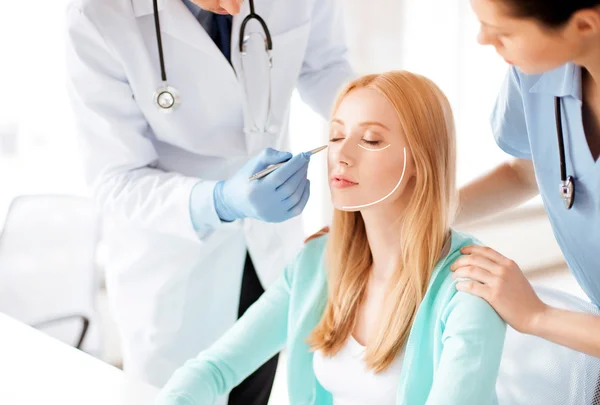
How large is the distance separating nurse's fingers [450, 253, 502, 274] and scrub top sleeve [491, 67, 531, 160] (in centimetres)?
31

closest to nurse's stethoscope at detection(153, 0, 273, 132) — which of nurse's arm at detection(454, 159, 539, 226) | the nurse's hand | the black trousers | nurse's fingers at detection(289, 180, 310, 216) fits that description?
nurse's fingers at detection(289, 180, 310, 216)

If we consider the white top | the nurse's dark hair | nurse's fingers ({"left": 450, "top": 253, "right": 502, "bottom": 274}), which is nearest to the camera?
the nurse's dark hair

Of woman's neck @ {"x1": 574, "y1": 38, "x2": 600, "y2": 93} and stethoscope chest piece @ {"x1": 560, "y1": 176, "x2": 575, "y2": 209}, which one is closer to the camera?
woman's neck @ {"x1": 574, "y1": 38, "x2": 600, "y2": 93}

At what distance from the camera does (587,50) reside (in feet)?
3.50

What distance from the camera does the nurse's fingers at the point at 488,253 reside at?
1186mm

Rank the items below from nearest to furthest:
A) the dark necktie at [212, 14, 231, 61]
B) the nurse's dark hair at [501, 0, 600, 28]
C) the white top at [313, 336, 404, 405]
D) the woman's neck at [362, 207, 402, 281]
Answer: the nurse's dark hair at [501, 0, 600, 28] → the white top at [313, 336, 404, 405] → the woman's neck at [362, 207, 402, 281] → the dark necktie at [212, 14, 231, 61]

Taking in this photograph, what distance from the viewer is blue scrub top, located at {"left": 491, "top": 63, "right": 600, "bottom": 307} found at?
3.98ft

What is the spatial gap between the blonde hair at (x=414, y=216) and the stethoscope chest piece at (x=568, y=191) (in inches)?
8.3

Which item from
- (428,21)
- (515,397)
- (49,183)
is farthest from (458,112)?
(515,397)

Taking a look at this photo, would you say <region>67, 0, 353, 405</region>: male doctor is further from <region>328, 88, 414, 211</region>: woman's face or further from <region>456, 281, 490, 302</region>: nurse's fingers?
<region>456, 281, 490, 302</region>: nurse's fingers

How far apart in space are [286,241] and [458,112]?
2.27m

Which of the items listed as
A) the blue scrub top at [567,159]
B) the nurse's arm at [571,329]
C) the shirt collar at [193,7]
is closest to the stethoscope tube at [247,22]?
the shirt collar at [193,7]

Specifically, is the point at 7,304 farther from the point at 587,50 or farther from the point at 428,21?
the point at 428,21

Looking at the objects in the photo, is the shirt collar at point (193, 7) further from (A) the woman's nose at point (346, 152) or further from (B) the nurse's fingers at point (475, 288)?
(B) the nurse's fingers at point (475, 288)
